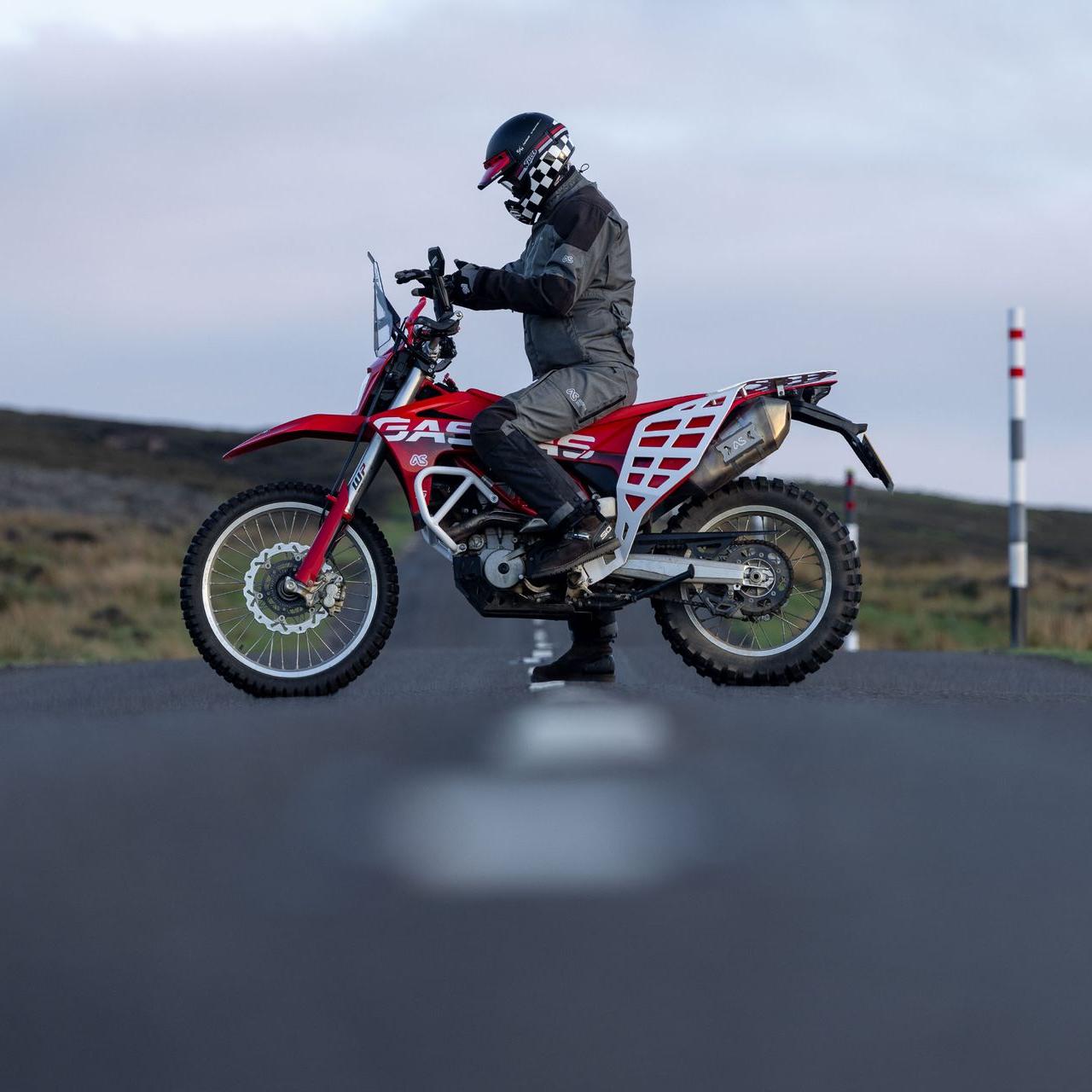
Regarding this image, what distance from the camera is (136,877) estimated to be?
308 cm

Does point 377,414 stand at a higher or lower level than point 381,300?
lower

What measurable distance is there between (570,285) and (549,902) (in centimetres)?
280

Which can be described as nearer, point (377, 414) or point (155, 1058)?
point (155, 1058)

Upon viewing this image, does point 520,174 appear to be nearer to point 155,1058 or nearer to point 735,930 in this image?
point 735,930

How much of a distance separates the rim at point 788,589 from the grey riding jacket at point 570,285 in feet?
2.45

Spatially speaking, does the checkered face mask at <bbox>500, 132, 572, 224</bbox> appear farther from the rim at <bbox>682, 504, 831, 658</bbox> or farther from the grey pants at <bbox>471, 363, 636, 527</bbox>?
the rim at <bbox>682, 504, 831, 658</bbox>

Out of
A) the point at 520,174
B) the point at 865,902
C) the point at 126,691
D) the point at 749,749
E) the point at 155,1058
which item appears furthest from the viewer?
the point at 126,691

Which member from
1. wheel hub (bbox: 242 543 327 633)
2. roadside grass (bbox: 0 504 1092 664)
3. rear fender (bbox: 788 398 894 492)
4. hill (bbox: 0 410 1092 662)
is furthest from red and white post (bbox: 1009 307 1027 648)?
wheel hub (bbox: 242 543 327 633)

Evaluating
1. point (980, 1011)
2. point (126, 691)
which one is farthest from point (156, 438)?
point (980, 1011)

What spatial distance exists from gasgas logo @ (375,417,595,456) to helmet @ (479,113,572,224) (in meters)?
0.87

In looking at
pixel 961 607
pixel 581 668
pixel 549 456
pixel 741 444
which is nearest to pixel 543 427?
pixel 549 456

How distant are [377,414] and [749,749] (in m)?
2.08

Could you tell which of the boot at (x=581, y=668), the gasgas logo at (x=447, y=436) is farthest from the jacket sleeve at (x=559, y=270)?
the boot at (x=581, y=668)

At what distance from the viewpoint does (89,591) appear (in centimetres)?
2072
